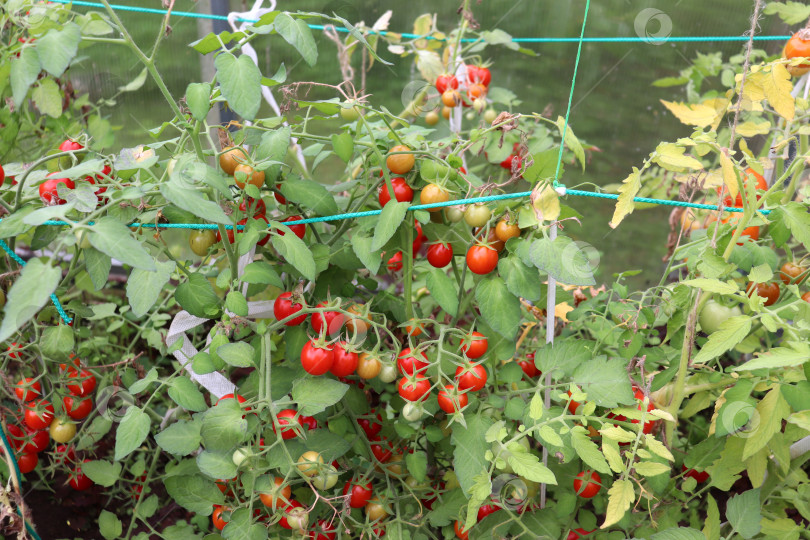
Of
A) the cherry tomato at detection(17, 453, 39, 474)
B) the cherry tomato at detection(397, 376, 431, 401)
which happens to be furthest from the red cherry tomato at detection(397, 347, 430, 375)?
the cherry tomato at detection(17, 453, 39, 474)

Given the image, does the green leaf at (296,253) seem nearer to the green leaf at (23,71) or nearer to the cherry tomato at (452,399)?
the cherry tomato at (452,399)

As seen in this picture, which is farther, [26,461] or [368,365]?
[26,461]

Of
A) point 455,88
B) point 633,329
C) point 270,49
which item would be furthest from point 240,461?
point 270,49

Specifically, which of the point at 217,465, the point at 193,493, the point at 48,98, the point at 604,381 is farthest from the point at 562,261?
the point at 48,98

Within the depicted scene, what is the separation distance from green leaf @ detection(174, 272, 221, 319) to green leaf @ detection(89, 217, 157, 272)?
0.19 meters

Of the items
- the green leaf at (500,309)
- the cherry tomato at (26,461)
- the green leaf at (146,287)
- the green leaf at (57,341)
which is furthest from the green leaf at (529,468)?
the cherry tomato at (26,461)

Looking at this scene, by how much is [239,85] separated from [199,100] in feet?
0.20

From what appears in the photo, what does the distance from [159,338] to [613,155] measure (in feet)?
5.52

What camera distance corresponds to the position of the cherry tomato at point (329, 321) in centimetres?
82

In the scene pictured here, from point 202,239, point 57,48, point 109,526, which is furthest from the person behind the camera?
point 109,526

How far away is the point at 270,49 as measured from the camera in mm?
1988

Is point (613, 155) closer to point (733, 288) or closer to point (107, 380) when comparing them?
point (733, 288)

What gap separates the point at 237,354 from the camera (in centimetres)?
78

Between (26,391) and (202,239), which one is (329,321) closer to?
(202,239)
